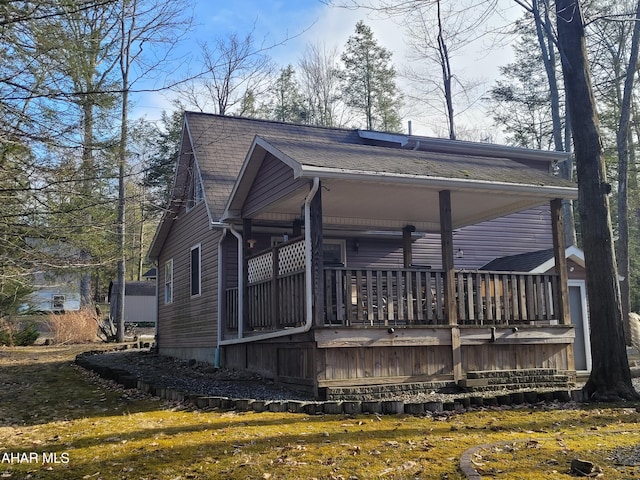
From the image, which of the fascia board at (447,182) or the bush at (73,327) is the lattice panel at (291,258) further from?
the bush at (73,327)

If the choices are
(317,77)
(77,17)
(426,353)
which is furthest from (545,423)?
(317,77)

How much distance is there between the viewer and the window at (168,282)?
1798 centimetres

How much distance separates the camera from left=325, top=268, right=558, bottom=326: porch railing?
348 inches

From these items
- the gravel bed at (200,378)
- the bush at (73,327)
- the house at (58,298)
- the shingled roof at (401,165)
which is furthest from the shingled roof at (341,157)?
the bush at (73,327)

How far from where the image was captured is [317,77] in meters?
36.0

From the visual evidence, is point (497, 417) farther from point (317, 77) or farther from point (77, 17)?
point (317, 77)

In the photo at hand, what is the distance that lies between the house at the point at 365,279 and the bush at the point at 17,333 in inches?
455

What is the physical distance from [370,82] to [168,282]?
20293 mm

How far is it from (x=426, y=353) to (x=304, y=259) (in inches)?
94.7

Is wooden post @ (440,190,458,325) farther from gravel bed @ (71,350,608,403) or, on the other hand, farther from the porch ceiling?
gravel bed @ (71,350,608,403)

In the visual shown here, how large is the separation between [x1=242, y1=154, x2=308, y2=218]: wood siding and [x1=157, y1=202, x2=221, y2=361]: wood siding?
2333mm

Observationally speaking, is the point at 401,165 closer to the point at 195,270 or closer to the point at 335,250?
the point at 335,250

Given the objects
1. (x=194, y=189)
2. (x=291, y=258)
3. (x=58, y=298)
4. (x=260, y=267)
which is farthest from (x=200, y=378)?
(x=58, y=298)

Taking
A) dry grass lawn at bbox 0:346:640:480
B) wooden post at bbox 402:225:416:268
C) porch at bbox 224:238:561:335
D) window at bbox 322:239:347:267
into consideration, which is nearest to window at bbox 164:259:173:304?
window at bbox 322:239:347:267
